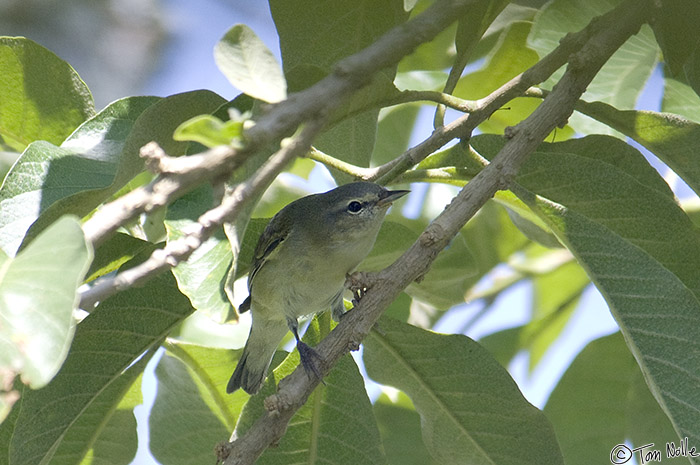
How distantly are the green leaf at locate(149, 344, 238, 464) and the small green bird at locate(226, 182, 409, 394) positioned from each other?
0.23ft

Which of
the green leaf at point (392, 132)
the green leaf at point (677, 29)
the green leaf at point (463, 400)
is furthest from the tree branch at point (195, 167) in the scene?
the green leaf at point (392, 132)

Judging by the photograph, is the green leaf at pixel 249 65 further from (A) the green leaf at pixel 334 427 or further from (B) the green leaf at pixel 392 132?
(B) the green leaf at pixel 392 132

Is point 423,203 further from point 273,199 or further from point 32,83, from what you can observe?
point 32,83

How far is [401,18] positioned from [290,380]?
3.94 ft

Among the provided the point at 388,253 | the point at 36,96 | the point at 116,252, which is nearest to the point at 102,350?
the point at 116,252

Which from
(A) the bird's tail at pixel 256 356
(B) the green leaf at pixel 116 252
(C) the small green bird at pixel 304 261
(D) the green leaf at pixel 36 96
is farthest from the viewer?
(C) the small green bird at pixel 304 261

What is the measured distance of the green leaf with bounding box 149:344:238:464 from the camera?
2814mm

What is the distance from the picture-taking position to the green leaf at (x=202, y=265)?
5.95 ft


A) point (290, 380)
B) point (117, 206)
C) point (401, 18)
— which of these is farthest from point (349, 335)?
point (401, 18)

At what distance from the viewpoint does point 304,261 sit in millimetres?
3135

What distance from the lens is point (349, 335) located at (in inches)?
69.4

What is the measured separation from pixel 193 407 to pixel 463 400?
1070mm

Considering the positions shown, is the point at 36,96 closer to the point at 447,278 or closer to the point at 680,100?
the point at 447,278

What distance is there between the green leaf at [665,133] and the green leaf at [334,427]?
107 cm
